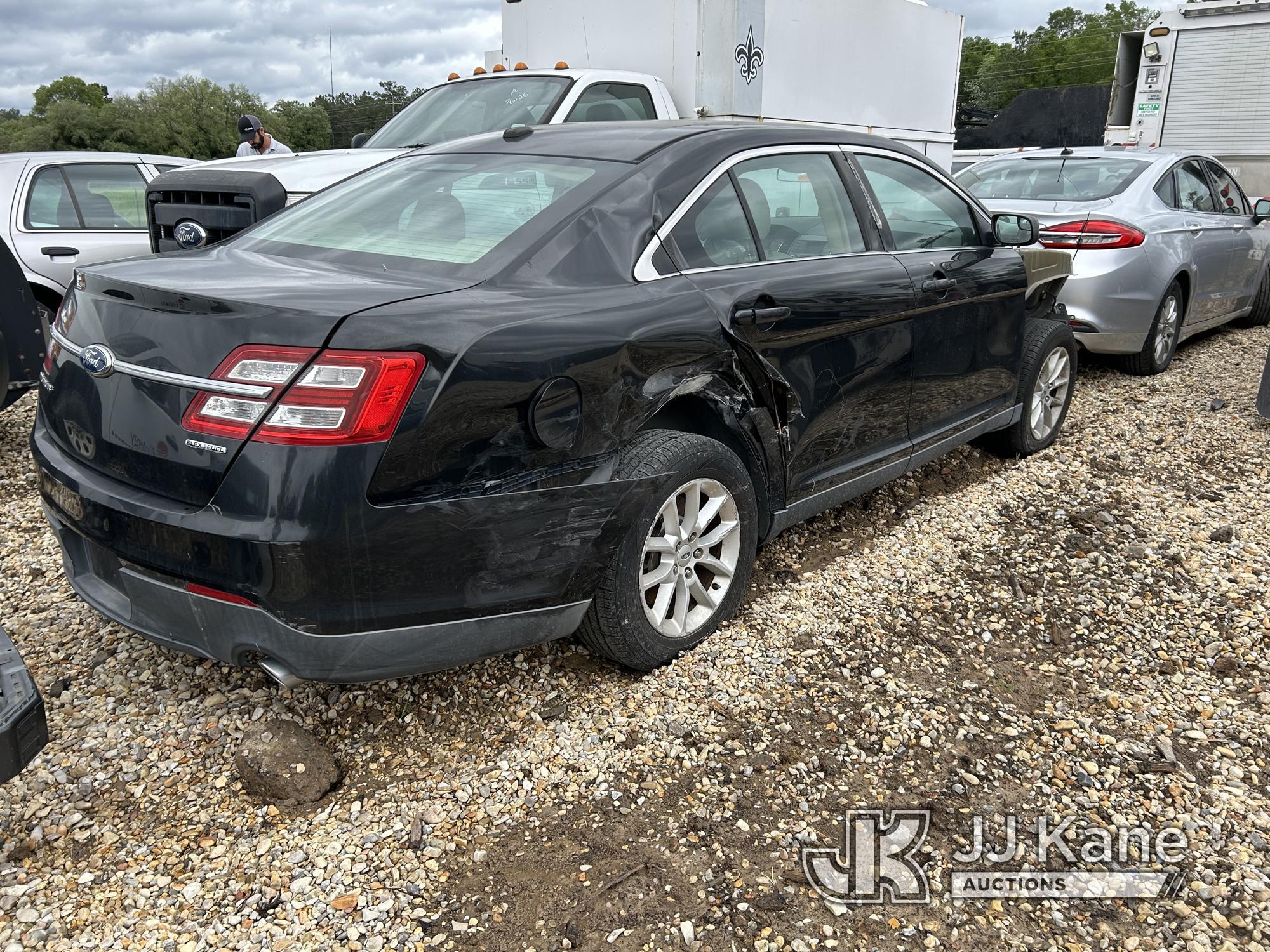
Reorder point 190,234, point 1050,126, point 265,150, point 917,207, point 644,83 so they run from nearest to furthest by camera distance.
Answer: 1. point 917,207
2. point 190,234
3. point 644,83
4. point 265,150
5. point 1050,126

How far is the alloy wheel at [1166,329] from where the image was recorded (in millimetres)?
7141

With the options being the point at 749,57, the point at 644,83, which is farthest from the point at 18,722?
the point at 749,57

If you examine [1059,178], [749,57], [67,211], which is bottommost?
[67,211]

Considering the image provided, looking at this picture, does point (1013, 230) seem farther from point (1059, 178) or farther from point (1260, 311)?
point (1260, 311)

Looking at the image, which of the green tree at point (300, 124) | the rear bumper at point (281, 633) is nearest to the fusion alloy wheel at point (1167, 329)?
the rear bumper at point (281, 633)

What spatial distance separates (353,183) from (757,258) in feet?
5.06

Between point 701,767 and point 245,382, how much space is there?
1.59m

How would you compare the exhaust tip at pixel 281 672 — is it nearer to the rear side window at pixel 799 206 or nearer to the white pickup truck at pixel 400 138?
the rear side window at pixel 799 206

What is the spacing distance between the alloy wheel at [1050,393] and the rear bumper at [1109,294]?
126 centimetres

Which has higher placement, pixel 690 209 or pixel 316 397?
pixel 690 209

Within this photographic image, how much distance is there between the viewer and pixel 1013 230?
475 cm

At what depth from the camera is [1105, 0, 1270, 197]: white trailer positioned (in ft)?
38.2

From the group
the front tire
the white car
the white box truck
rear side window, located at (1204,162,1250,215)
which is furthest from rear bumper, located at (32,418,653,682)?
rear side window, located at (1204,162,1250,215)

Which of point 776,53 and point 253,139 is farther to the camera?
point 253,139
